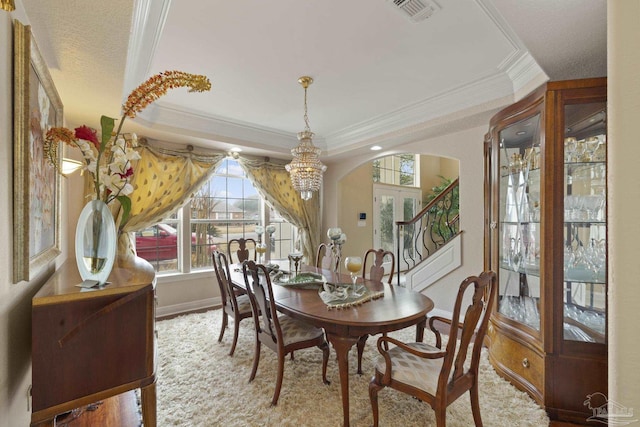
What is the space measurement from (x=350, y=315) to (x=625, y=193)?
1.50 meters

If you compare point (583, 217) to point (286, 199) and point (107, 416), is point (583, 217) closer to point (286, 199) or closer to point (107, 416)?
point (107, 416)

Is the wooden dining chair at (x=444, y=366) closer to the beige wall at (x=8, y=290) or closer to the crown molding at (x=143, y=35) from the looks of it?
the beige wall at (x=8, y=290)

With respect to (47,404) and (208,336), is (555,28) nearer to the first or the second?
(47,404)

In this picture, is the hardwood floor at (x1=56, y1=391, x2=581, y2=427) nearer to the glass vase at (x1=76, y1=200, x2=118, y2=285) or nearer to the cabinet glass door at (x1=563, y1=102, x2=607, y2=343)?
the cabinet glass door at (x1=563, y1=102, x2=607, y2=343)

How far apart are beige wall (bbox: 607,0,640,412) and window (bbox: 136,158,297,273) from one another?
4421mm

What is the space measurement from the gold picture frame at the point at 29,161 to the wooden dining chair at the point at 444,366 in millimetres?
1730

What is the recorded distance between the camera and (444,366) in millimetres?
1517

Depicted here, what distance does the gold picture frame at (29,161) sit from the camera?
3.77 feet

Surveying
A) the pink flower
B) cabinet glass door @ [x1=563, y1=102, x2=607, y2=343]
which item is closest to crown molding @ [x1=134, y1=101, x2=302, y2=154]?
the pink flower

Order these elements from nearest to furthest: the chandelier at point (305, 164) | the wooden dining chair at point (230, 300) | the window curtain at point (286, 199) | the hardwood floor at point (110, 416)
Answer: the hardwood floor at point (110, 416), the wooden dining chair at point (230, 300), the chandelier at point (305, 164), the window curtain at point (286, 199)

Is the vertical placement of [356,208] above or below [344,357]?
above

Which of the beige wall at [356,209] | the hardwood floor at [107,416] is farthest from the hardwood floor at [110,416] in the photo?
the beige wall at [356,209]

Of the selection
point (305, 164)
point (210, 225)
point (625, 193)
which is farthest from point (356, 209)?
point (625, 193)

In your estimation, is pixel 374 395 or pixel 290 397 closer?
pixel 374 395
